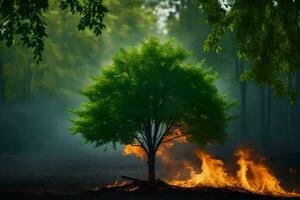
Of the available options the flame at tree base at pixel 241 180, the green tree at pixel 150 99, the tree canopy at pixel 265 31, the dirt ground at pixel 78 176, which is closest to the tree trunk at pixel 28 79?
the dirt ground at pixel 78 176

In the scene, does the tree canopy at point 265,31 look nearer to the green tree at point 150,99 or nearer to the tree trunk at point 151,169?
the green tree at point 150,99

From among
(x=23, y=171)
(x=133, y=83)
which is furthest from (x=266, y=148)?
(x=133, y=83)

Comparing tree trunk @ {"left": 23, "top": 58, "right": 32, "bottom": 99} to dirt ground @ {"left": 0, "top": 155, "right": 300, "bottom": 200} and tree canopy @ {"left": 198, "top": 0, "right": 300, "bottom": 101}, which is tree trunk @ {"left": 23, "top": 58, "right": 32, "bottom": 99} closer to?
dirt ground @ {"left": 0, "top": 155, "right": 300, "bottom": 200}

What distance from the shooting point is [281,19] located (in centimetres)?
1616

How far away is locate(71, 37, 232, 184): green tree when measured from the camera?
2161cm

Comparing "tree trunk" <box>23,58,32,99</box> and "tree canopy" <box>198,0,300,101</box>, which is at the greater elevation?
"tree trunk" <box>23,58,32,99</box>

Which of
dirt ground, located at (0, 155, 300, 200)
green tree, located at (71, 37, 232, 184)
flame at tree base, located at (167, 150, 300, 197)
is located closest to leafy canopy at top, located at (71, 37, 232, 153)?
green tree, located at (71, 37, 232, 184)

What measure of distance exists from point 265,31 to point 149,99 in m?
6.89

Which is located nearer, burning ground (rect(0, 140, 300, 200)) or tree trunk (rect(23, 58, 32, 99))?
burning ground (rect(0, 140, 300, 200))

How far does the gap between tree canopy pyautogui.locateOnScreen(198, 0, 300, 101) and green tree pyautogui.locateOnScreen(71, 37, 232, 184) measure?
177 inches

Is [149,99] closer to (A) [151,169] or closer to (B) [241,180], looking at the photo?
(A) [151,169]

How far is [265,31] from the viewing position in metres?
17.3

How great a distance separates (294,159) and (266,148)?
8.88 meters

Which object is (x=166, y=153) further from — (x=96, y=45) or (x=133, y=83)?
(x=133, y=83)
